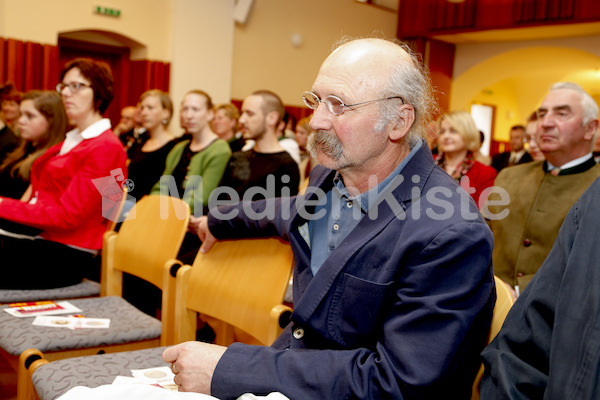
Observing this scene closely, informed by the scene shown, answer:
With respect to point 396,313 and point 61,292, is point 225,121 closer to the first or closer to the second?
point 61,292

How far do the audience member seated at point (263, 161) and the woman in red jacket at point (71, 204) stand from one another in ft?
4.48

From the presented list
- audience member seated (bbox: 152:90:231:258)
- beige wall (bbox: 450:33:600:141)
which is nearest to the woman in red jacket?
audience member seated (bbox: 152:90:231:258)

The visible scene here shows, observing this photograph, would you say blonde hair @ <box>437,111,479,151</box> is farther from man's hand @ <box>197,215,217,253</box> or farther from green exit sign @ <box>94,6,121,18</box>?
green exit sign @ <box>94,6,121,18</box>

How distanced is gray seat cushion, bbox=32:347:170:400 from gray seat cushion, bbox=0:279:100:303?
83cm

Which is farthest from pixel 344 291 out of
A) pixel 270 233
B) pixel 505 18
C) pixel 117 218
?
pixel 505 18

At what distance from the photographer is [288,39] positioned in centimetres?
1073

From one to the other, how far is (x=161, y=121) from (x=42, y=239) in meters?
2.54

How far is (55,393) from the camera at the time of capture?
5.02ft

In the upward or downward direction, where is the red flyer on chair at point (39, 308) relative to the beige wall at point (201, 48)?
downward

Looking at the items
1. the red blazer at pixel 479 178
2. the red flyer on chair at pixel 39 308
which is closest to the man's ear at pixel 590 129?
the red blazer at pixel 479 178

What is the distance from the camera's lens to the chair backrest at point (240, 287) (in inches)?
67.9

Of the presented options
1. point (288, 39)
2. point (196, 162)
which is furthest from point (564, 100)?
point (288, 39)

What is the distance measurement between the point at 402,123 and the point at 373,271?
42 cm

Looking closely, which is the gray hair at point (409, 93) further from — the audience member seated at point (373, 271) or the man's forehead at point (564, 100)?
the man's forehead at point (564, 100)
